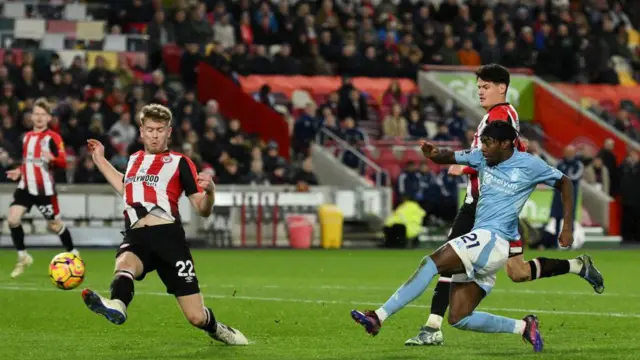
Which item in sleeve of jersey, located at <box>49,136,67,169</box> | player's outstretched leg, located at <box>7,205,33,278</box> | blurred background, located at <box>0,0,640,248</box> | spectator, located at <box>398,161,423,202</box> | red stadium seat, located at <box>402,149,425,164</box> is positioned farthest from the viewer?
red stadium seat, located at <box>402,149,425,164</box>

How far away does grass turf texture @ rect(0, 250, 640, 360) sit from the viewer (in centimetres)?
1090

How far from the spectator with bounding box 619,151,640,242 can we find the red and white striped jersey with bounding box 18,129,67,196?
16.9 metres

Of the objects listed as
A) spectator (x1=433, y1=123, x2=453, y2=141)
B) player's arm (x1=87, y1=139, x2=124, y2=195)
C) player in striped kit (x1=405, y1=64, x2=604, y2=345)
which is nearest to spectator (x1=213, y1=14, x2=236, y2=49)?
spectator (x1=433, y1=123, x2=453, y2=141)

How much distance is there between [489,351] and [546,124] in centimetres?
2742

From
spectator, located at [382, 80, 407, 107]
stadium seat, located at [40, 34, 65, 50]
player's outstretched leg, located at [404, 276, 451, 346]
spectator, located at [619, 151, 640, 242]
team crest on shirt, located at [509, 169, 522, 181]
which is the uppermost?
team crest on shirt, located at [509, 169, 522, 181]

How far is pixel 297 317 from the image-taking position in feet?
46.3

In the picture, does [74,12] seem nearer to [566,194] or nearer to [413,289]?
[566,194]

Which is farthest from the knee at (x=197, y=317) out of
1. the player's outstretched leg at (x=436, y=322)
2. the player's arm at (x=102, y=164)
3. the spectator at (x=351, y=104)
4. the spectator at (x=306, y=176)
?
the spectator at (x=351, y=104)

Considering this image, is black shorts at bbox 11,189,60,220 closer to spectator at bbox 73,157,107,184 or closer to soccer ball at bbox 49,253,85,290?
soccer ball at bbox 49,253,85,290

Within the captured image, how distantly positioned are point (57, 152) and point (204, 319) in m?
9.71

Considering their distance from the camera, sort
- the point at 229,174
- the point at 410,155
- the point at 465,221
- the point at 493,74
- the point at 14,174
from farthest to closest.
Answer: the point at 410,155 → the point at 229,174 → the point at 14,174 → the point at 465,221 → the point at 493,74

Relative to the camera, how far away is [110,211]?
28656 millimetres

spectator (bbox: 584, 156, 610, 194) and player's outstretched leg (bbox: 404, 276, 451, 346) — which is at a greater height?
player's outstretched leg (bbox: 404, 276, 451, 346)

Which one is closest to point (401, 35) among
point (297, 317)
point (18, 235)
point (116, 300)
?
point (18, 235)
